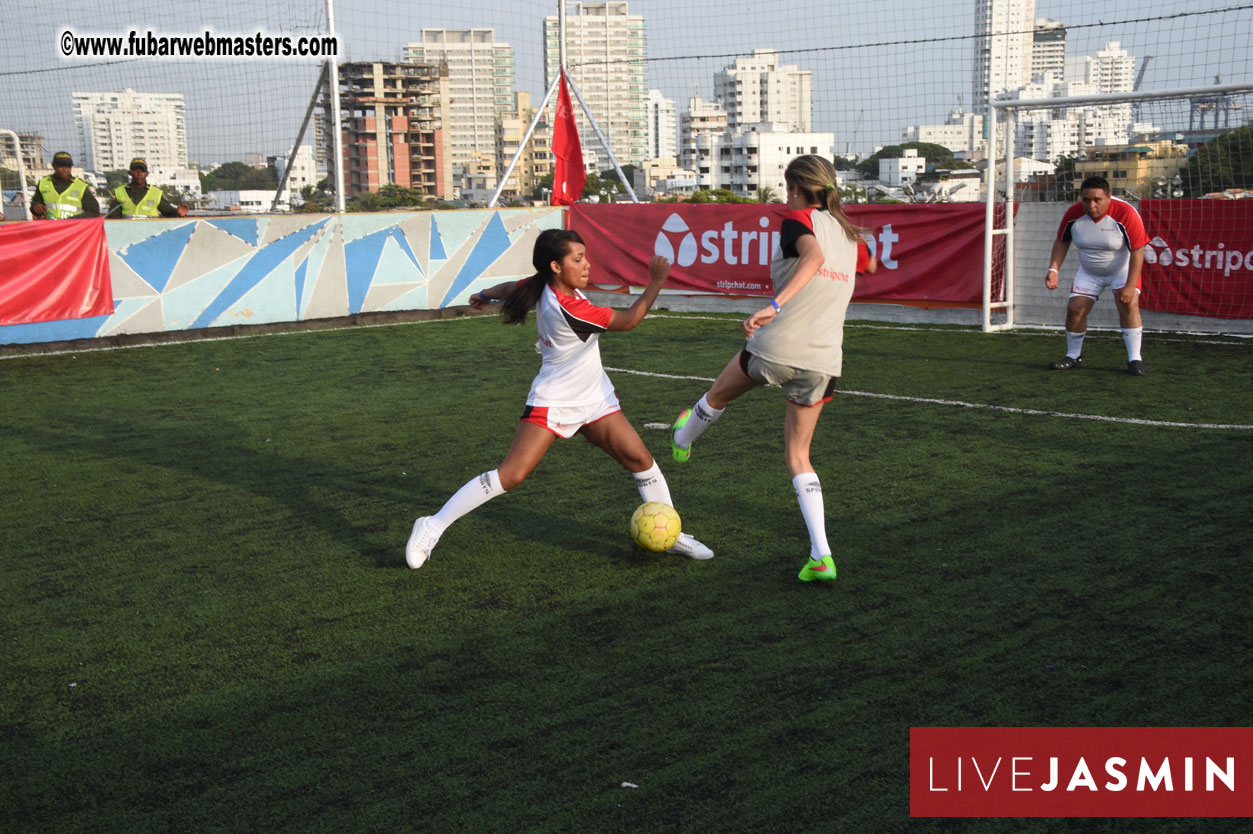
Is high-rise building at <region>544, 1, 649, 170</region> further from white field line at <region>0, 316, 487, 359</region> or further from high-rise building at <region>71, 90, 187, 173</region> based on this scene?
high-rise building at <region>71, 90, 187, 173</region>

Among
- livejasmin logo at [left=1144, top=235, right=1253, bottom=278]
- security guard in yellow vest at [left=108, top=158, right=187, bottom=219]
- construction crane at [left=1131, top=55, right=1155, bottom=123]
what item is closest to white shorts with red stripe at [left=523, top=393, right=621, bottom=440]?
livejasmin logo at [left=1144, top=235, right=1253, bottom=278]

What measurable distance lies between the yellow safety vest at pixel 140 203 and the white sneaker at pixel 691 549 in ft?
35.8

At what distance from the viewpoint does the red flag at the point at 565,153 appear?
1791 centimetres

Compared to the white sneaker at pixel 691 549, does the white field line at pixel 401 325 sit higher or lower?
higher

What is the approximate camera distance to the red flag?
1791 centimetres

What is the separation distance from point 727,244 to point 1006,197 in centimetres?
380

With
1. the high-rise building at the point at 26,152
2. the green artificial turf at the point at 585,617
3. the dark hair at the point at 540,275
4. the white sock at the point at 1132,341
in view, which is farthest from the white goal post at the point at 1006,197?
the high-rise building at the point at 26,152

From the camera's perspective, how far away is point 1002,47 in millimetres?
14617

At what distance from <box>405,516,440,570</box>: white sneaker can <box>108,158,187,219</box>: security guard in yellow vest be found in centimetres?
1039

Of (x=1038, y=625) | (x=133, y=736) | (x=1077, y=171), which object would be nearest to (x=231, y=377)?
(x=133, y=736)

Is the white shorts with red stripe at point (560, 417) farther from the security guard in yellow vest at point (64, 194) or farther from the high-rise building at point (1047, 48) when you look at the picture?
the security guard in yellow vest at point (64, 194)

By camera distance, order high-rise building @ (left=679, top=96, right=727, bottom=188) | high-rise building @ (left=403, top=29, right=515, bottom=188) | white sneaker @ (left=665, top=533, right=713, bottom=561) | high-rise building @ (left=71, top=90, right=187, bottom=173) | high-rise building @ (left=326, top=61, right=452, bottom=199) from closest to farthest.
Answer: white sneaker @ (left=665, top=533, right=713, bottom=561) < high-rise building @ (left=71, top=90, right=187, bottom=173) < high-rise building @ (left=326, top=61, right=452, bottom=199) < high-rise building @ (left=403, top=29, right=515, bottom=188) < high-rise building @ (left=679, top=96, right=727, bottom=188)

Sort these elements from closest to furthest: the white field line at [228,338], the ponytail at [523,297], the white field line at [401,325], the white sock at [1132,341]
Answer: the ponytail at [523,297]
the white sock at [1132,341]
the white field line at [401,325]
the white field line at [228,338]

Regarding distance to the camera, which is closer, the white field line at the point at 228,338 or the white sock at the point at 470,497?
the white sock at the point at 470,497
